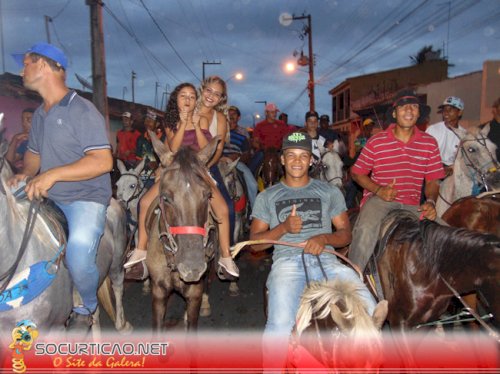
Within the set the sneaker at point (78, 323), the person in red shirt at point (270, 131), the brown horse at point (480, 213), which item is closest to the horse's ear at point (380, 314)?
the sneaker at point (78, 323)

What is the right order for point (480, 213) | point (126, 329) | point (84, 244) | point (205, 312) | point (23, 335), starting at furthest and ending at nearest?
point (205, 312) < point (126, 329) < point (480, 213) < point (84, 244) < point (23, 335)

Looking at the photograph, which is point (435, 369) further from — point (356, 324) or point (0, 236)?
point (0, 236)

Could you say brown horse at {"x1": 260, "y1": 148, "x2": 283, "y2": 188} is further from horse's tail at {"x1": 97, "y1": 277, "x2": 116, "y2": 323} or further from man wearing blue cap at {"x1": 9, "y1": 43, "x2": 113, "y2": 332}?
man wearing blue cap at {"x1": 9, "y1": 43, "x2": 113, "y2": 332}

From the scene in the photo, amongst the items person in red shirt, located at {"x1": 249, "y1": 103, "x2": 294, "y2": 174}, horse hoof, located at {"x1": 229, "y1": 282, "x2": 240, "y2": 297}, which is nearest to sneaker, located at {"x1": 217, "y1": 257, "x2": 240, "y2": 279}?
horse hoof, located at {"x1": 229, "y1": 282, "x2": 240, "y2": 297}

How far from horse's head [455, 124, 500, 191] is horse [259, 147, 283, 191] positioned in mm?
4433

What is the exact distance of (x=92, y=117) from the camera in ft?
10.8

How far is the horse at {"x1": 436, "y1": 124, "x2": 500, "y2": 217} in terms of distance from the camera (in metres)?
5.59

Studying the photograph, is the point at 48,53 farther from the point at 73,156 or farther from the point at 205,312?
the point at 205,312

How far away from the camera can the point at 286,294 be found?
3.18 m

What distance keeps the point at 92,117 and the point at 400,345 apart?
11.5ft

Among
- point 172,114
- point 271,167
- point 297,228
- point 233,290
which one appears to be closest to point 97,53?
point 271,167

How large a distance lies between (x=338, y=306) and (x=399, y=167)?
8.23 ft

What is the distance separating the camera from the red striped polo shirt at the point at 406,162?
4.54 m

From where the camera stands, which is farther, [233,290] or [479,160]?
[233,290]
